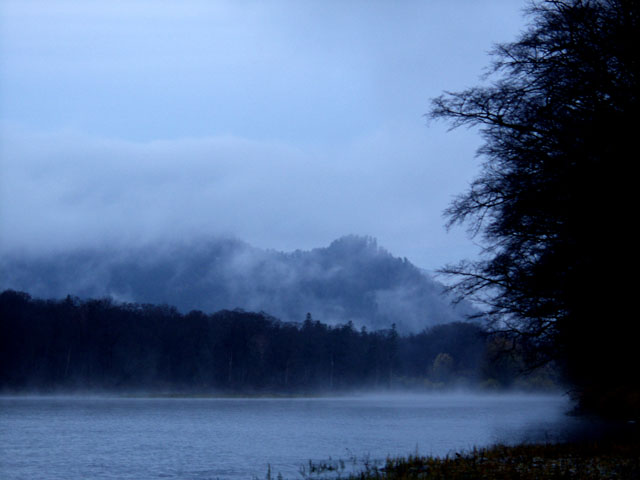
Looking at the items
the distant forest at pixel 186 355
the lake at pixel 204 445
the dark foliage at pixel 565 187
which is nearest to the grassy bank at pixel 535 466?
the dark foliage at pixel 565 187

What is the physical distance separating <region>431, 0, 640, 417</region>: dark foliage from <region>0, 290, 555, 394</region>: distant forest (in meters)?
101

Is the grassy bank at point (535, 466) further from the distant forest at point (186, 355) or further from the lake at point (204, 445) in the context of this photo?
the distant forest at point (186, 355)

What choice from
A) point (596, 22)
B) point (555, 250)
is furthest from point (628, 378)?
point (596, 22)

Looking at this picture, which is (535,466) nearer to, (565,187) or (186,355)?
(565,187)

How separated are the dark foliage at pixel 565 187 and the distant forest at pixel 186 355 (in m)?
101

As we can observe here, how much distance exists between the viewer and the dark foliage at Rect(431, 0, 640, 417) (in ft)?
48.0

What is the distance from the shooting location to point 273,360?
171125 mm

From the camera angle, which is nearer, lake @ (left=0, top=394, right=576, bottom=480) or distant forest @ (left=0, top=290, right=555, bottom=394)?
lake @ (left=0, top=394, right=576, bottom=480)

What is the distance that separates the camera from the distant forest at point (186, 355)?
452 feet

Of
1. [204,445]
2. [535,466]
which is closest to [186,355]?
[204,445]

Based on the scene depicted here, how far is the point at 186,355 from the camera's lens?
158000 mm

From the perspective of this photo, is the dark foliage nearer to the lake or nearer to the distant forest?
the lake

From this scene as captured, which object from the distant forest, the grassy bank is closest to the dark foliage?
the grassy bank

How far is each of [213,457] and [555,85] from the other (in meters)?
22.7
